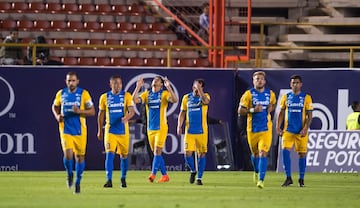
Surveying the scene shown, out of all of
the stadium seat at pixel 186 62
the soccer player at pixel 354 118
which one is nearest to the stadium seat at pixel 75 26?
the stadium seat at pixel 186 62

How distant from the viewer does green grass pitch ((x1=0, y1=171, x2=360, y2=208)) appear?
18.8 metres

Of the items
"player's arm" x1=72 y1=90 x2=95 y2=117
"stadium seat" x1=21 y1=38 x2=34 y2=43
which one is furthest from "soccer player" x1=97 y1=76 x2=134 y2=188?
"stadium seat" x1=21 y1=38 x2=34 y2=43

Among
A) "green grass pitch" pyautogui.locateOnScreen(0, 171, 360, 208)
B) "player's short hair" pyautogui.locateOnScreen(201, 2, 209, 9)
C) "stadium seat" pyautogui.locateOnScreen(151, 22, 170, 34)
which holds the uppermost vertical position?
"player's short hair" pyautogui.locateOnScreen(201, 2, 209, 9)

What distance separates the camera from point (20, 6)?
3431 cm

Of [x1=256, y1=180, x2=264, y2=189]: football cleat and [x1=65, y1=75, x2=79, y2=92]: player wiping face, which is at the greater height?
[x1=65, y1=75, x2=79, y2=92]: player wiping face

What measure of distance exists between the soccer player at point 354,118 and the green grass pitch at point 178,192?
2118mm

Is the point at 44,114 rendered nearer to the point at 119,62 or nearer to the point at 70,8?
the point at 119,62

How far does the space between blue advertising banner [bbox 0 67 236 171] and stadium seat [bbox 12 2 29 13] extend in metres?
5.24

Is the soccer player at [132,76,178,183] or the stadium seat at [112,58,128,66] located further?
the stadium seat at [112,58,128,66]

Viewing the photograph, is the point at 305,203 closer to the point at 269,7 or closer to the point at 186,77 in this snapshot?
the point at 186,77

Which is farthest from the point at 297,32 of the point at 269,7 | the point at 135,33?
the point at 135,33

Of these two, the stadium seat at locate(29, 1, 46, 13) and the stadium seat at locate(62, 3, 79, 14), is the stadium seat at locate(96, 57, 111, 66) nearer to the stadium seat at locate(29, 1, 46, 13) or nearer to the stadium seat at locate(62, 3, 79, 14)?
the stadium seat at locate(62, 3, 79, 14)

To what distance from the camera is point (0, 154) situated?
95.3 ft

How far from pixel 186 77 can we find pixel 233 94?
4.30 ft
